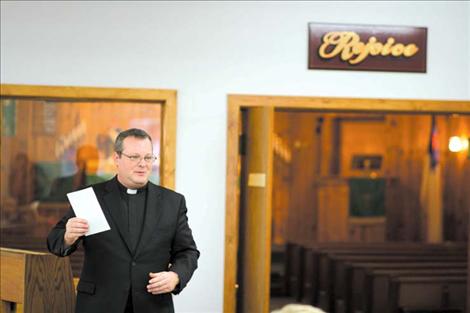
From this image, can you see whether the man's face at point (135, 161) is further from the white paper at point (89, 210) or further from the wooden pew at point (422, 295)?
the wooden pew at point (422, 295)

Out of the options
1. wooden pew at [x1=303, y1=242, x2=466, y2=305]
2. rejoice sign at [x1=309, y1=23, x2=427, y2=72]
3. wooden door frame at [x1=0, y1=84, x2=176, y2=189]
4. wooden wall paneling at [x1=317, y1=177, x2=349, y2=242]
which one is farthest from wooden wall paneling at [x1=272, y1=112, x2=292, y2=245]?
wooden door frame at [x1=0, y1=84, x2=176, y2=189]

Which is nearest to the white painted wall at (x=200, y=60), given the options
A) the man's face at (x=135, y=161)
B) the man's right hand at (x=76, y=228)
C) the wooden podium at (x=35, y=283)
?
the wooden podium at (x=35, y=283)

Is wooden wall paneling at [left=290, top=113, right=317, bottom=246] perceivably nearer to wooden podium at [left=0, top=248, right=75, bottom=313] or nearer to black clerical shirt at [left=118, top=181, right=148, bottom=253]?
wooden podium at [left=0, top=248, right=75, bottom=313]

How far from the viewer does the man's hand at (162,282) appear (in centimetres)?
422

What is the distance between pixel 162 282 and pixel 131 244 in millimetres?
278

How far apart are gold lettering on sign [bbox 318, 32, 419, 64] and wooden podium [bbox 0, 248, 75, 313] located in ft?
8.40

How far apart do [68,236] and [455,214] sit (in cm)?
1128

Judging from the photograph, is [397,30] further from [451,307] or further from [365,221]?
[365,221]

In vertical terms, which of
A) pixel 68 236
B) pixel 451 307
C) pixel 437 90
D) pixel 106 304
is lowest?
pixel 451 307

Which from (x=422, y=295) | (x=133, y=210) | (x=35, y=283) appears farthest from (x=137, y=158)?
(x=422, y=295)

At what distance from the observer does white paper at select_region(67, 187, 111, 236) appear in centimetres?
429

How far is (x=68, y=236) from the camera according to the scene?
4195 millimetres

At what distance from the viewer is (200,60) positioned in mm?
6730

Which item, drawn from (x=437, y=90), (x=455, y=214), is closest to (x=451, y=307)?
(x=437, y=90)
